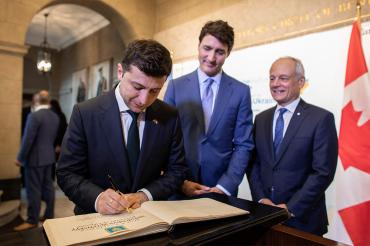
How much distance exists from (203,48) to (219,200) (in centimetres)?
95

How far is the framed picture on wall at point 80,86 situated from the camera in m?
8.17

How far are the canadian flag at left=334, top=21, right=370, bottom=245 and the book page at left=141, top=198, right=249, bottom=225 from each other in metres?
1.67

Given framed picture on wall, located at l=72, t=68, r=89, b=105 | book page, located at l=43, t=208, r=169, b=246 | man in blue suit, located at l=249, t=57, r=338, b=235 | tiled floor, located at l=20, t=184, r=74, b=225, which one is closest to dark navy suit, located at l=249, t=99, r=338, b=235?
man in blue suit, located at l=249, t=57, r=338, b=235

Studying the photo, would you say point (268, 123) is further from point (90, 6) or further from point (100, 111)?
point (90, 6)

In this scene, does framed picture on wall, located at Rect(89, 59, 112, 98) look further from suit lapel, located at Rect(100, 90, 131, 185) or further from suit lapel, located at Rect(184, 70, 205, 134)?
suit lapel, located at Rect(100, 90, 131, 185)

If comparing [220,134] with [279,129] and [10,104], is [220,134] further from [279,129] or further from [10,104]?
[10,104]

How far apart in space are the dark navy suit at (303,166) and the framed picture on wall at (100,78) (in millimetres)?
5502

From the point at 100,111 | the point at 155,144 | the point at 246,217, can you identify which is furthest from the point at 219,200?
the point at 100,111

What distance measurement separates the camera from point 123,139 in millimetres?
1374

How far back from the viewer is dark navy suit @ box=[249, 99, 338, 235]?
6.08 ft

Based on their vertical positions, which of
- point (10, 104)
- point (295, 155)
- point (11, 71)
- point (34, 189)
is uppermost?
point (11, 71)

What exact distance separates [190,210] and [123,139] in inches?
19.1

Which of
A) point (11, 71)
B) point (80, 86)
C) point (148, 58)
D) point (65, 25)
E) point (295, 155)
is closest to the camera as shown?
point (148, 58)

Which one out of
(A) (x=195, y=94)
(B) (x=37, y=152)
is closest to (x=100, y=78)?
(B) (x=37, y=152)
